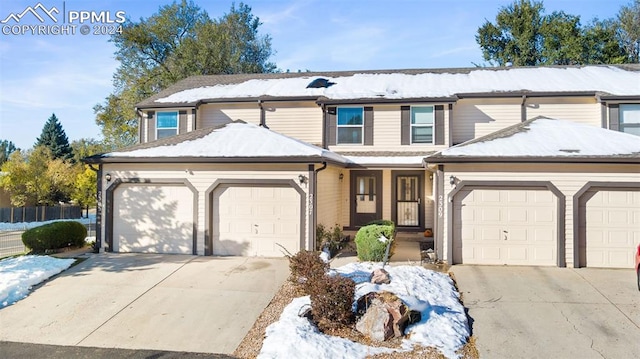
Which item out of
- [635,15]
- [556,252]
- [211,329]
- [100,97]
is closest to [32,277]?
[211,329]

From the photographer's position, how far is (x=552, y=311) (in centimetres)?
705

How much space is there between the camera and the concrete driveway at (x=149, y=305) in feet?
20.7

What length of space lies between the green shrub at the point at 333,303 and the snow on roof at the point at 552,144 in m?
5.35

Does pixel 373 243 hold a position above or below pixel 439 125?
below

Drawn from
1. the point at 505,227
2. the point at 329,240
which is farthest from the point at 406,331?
the point at 329,240

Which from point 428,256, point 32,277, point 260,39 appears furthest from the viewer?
point 260,39

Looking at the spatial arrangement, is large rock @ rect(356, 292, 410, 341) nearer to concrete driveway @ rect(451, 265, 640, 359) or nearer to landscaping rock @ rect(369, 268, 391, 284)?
concrete driveway @ rect(451, 265, 640, 359)

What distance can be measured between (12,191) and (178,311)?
28.4 m

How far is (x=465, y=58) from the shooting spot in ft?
105

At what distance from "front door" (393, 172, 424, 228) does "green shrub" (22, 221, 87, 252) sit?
11141 millimetres

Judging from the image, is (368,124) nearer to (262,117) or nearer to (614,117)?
(262,117)

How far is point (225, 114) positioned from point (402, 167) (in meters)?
7.55

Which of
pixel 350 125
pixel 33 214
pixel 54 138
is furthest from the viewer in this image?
pixel 54 138

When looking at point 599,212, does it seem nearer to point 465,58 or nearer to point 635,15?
point 465,58
